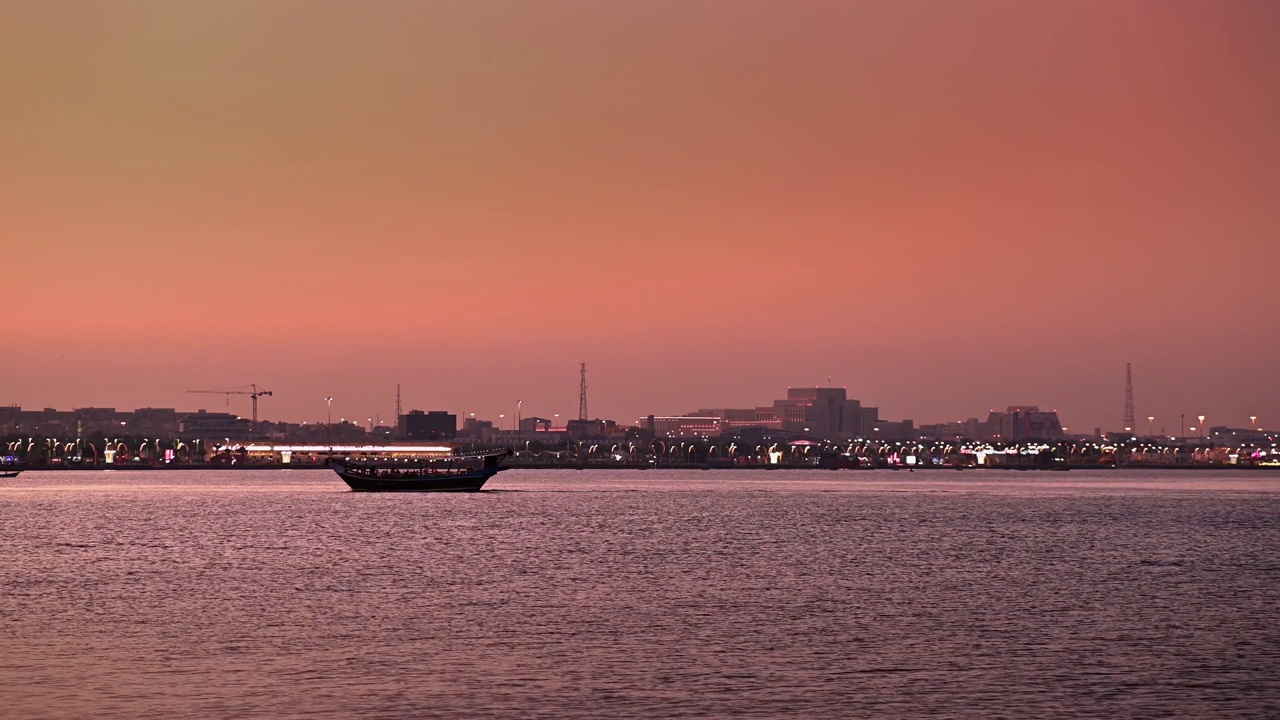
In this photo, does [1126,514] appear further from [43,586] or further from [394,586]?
[43,586]

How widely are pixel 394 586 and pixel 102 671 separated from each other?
2836 centimetres

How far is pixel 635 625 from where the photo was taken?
55.4 metres

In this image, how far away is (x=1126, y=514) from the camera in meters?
165

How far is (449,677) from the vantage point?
140 feet

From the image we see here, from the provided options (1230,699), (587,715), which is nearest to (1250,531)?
(1230,699)

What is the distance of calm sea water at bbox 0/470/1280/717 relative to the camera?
130 feet

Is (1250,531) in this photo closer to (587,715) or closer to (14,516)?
(587,715)

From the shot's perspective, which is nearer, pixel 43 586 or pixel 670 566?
pixel 43 586

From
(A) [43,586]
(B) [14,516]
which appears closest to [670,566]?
(A) [43,586]

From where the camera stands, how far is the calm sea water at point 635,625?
39.5 meters

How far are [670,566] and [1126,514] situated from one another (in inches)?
3802

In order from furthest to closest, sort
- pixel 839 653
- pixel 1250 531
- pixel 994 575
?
pixel 1250 531, pixel 994 575, pixel 839 653

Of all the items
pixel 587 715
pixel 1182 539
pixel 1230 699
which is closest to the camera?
pixel 587 715

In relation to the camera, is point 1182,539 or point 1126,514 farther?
point 1126,514
